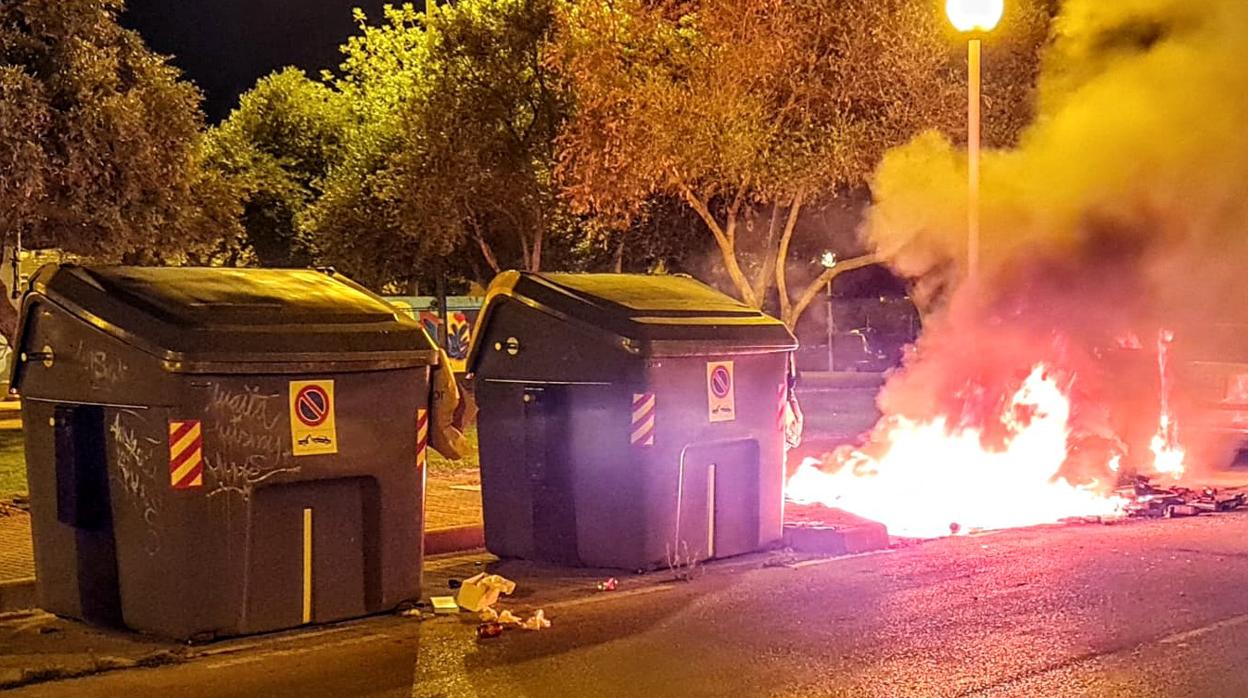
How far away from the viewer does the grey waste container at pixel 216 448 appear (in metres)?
6.55

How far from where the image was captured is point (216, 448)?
658cm

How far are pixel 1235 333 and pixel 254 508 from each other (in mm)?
10108

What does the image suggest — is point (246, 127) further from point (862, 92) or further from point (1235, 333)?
point (1235, 333)

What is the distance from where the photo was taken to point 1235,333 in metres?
13.4

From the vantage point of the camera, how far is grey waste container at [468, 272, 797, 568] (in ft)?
27.4

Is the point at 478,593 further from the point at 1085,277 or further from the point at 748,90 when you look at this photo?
the point at 1085,277

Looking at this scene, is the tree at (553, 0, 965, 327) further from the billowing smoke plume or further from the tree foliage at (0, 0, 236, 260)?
the tree foliage at (0, 0, 236, 260)

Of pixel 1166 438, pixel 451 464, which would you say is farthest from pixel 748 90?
pixel 1166 438

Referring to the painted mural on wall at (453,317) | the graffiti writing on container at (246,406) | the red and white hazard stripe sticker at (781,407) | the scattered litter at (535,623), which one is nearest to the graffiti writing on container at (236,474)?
the graffiti writing on container at (246,406)

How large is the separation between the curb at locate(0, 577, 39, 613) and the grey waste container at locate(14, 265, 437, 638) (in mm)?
427

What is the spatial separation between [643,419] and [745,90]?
6.22m

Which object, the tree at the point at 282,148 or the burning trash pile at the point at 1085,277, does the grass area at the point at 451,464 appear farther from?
the tree at the point at 282,148

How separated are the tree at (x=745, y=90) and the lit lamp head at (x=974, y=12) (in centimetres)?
198

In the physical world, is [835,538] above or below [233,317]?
below
